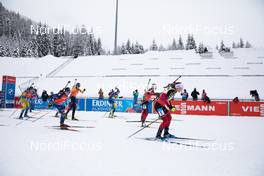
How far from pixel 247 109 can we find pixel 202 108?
354 cm

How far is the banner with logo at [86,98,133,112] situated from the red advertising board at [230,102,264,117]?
8841 millimetres

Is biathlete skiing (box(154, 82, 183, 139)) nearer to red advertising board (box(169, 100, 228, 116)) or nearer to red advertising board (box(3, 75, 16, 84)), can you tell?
red advertising board (box(169, 100, 228, 116))

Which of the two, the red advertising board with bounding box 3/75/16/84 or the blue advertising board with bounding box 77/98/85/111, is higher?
the red advertising board with bounding box 3/75/16/84

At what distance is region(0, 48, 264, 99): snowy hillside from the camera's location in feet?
113

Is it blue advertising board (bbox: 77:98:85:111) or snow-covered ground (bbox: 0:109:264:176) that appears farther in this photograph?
blue advertising board (bbox: 77:98:85:111)

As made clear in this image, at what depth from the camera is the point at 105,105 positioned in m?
23.3

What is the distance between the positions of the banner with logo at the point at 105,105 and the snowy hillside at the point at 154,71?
9405 mm

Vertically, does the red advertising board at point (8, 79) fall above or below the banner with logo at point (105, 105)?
above

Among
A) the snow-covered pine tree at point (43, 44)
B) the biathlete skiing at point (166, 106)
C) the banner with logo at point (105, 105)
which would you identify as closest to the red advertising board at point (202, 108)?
the banner with logo at point (105, 105)

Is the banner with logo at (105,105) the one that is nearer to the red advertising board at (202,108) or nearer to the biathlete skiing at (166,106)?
the red advertising board at (202,108)

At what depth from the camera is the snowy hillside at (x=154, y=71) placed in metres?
34.3

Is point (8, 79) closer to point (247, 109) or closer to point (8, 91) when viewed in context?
point (8, 91)

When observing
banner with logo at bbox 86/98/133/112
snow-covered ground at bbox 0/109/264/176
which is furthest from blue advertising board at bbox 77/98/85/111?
snow-covered ground at bbox 0/109/264/176

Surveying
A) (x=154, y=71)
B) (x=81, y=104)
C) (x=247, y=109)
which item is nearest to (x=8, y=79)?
(x=81, y=104)
